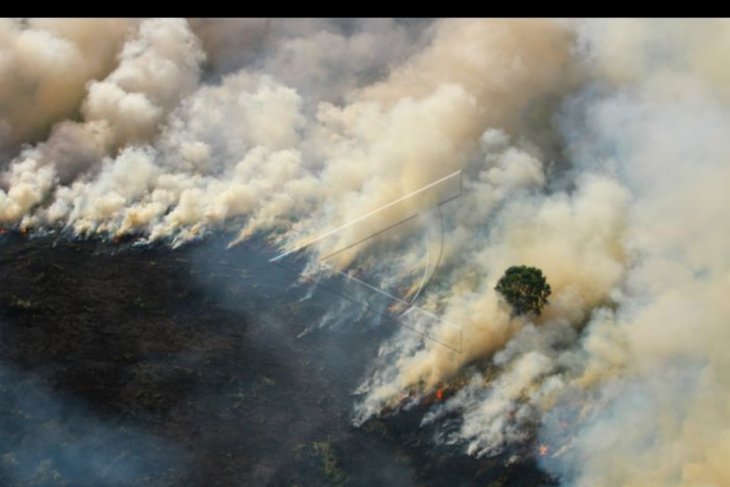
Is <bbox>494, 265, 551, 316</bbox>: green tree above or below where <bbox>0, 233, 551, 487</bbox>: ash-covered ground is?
above

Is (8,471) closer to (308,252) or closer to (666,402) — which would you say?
(308,252)

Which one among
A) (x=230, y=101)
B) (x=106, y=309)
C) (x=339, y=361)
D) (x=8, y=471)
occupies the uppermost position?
(x=230, y=101)

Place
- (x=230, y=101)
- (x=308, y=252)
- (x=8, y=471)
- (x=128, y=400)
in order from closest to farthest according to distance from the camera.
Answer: (x=8, y=471) → (x=128, y=400) → (x=308, y=252) → (x=230, y=101)

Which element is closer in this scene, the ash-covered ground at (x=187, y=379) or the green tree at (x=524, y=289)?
the ash-covered ground at (x=187, y=379)

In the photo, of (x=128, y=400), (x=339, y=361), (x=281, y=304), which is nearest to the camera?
(x=128, y=400)

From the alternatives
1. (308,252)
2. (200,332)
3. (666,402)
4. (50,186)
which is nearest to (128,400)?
(200,332)

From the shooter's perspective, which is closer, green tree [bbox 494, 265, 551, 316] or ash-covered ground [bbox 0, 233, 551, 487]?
ash-covered ground [bbox 0, 233, 551, 487]
